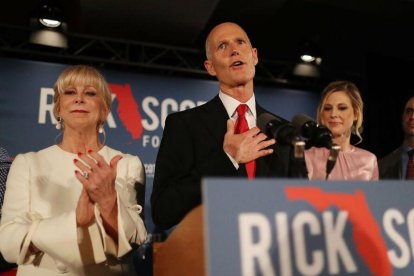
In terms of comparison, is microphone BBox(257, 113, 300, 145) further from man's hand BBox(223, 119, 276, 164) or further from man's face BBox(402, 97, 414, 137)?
man's face BBox(402, 97, 414, 137)

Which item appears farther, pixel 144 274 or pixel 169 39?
pixel 169 39

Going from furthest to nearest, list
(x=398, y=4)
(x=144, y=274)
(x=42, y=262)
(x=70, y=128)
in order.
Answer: (x=398, y=4)
(x=144, y=274)
(x=70, y=128)
(x=42, y=262)

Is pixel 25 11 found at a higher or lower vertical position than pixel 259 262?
higher

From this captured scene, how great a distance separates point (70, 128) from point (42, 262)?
1.53 feet

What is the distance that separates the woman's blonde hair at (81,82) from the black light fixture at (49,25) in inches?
98.7

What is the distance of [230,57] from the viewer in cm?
167

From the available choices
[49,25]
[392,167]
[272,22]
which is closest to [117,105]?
[49,25]

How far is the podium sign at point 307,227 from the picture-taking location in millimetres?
801

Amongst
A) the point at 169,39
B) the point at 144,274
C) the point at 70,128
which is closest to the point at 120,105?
the point at 169,39

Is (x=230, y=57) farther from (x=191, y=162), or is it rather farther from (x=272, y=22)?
(x=272, y=22)

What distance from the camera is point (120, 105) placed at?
162 inches

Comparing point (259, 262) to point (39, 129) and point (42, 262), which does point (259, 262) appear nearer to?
point (42, 262)

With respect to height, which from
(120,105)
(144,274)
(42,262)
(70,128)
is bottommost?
(144,274)

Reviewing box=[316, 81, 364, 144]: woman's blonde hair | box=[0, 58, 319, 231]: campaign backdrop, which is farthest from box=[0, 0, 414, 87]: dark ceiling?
box=[316, 81, 364, 144]: woman's blonde hair
